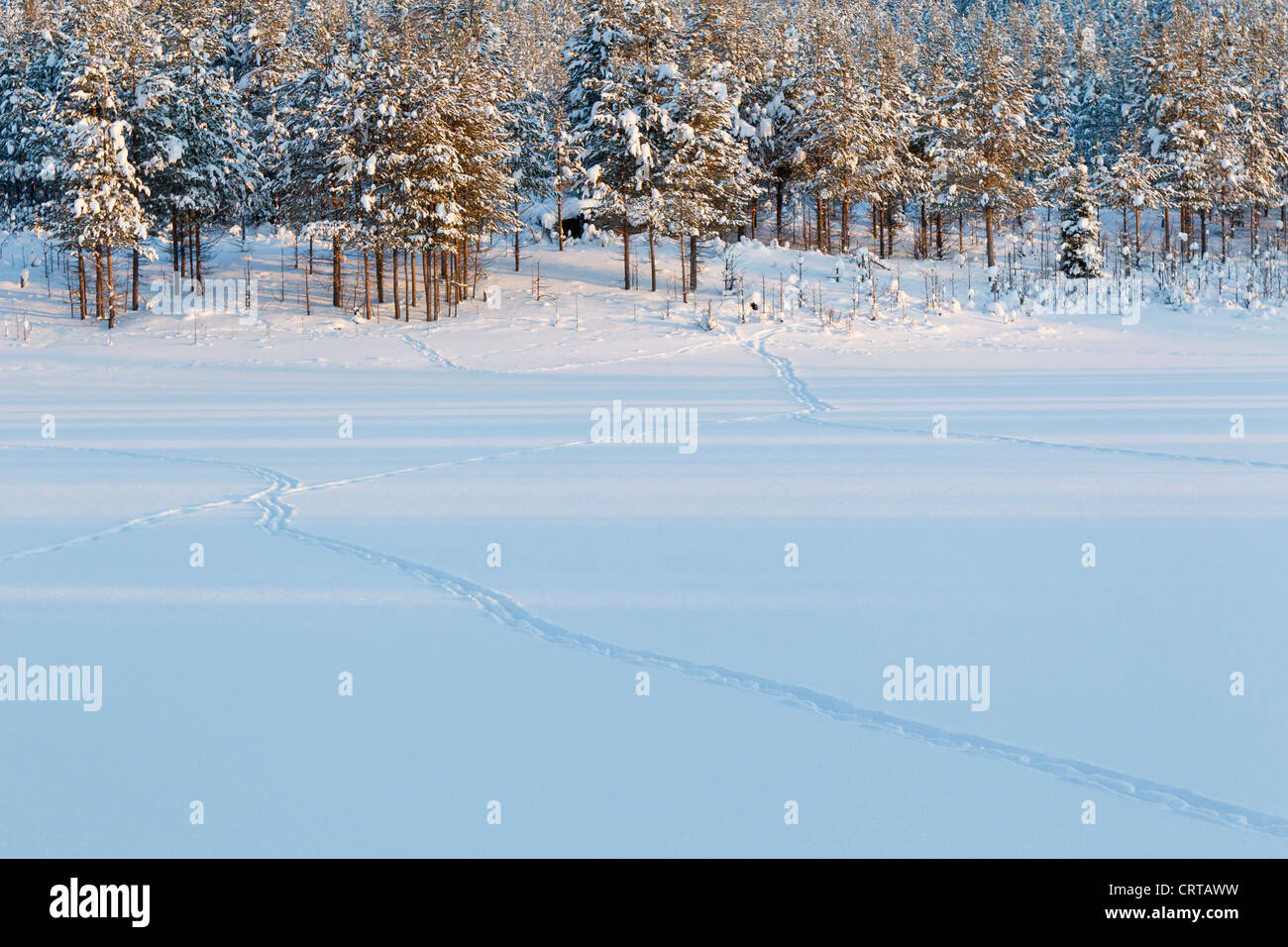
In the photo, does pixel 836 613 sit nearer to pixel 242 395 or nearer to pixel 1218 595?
pixel 1218 595

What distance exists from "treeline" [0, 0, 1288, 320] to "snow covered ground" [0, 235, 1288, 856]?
61.5ft

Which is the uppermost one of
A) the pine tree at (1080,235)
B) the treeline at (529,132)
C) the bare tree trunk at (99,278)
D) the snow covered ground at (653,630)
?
the treeline at (529,132)

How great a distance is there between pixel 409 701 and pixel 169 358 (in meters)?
24.3

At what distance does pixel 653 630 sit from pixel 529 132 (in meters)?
41.1

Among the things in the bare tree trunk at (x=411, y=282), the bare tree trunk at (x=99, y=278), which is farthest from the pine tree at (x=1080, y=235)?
the bare tree trunk at (x=99, y=278)

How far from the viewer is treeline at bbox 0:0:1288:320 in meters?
32.1

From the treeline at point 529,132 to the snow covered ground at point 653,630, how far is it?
738 inches

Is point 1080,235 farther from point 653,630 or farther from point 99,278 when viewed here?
point 653,630

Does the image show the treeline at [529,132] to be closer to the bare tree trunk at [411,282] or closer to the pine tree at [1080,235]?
the pine tree at [1080,235]

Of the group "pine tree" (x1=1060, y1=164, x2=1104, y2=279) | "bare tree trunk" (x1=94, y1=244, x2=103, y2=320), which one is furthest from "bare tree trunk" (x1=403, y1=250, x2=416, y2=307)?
"pine tree" (x1=1060, y1=164, x2=1104, y2=279)

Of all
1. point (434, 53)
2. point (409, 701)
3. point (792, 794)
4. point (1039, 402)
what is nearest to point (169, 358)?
point (434, 53)

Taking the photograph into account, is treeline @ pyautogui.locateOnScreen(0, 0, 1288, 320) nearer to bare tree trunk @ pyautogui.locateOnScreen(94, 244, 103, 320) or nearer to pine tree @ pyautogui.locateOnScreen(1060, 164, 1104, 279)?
pine tree @ pyautogui.locateOnScreen(1060, 164, 1104, 279)

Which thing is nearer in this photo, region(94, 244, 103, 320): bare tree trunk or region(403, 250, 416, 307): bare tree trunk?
region(94, 244, 103, 320): bare tree trunk

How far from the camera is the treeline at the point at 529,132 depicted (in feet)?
105
